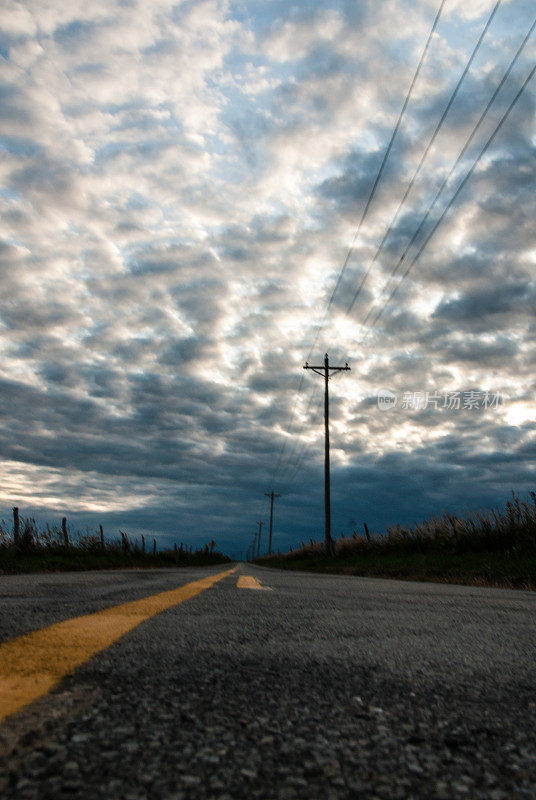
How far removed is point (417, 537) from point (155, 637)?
20783 mm

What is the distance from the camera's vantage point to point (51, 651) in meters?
1.95

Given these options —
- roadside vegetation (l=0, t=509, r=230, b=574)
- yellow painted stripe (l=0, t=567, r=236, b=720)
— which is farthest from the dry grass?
yellow painted stripe (l=0, t=567, r=236, b=720)

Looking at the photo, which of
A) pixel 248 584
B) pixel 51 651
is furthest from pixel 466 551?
pixel 51 651

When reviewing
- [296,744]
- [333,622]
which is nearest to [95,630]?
[333,622]

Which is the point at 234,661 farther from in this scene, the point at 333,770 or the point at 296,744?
the point at 333,770

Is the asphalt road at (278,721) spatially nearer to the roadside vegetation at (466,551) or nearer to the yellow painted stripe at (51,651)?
the yellow painted stripe at (51,651)

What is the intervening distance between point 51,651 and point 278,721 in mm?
992

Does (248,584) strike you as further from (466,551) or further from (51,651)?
(466,551)

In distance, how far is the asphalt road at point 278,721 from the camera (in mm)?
994

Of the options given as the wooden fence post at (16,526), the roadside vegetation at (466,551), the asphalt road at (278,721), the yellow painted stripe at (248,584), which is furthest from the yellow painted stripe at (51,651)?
the wooden fence post at (16,526)

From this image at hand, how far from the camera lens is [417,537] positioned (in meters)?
21.7

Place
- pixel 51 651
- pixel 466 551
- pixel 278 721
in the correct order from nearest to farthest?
1. pixel 278 721
2. pixel 51 651
3. pixel 466 551

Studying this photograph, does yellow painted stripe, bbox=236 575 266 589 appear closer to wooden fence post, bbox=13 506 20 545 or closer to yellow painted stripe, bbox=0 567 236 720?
yellow painted stripe, bbox=0 567 236 720

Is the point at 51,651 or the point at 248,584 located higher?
the point at 51,651
